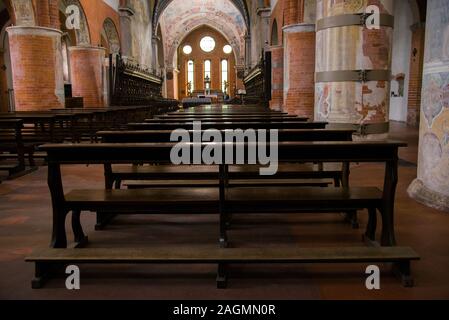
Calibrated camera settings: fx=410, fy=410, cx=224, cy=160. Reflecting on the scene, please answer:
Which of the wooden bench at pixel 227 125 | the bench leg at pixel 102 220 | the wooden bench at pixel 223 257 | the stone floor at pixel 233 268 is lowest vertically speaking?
the stone floor at pixel 233 268

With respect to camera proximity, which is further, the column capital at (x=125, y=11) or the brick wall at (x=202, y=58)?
the brick wall at (x=202, y=58)

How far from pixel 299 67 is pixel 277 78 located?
3203mm

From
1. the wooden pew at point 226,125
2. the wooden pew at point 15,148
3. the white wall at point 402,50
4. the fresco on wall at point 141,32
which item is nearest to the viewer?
the wooden pew at point 226,125

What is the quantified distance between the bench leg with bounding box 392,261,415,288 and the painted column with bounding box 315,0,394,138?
4536mm

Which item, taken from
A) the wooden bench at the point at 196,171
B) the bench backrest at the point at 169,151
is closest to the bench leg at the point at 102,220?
the wooden bench at the point at 196,171

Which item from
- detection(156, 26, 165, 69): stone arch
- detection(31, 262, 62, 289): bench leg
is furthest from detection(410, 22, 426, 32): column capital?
detection(156, 26, 165, 69): stone arch

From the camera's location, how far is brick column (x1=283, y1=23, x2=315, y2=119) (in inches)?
414

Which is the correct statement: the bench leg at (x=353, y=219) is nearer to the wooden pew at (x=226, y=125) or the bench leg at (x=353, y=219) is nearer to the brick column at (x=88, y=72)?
the wooden pew at (x=226, y=125)

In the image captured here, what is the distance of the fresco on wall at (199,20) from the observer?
29.0 metres

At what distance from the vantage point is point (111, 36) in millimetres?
17047

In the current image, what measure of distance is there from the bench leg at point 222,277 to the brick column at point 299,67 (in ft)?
29.3
